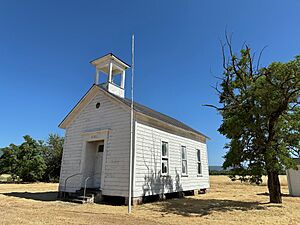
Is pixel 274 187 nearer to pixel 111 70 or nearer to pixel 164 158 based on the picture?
pixel 164 158

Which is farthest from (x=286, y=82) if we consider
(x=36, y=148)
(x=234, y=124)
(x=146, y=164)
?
(x=36, y=148)

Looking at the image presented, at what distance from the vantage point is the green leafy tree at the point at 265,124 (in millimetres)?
9645

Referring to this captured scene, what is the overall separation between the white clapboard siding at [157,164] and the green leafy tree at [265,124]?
3.45 metres

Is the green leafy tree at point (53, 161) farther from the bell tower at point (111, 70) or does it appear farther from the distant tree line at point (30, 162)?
the bell tower at point (111, 70)

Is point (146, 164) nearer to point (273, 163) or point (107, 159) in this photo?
point (107, 159)

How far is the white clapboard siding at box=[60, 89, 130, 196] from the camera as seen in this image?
10352 mm

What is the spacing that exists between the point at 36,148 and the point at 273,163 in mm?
26298

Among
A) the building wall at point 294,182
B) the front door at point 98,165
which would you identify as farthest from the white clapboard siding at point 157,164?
the building wall at point 294,182

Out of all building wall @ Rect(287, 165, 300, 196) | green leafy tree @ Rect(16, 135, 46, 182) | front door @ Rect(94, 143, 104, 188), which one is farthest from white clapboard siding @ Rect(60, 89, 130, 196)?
green leafy tree @ Rect(16, 135, 46, 182)

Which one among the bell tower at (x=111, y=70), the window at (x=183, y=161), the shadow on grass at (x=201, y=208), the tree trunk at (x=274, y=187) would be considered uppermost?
the bell tower at (x=111, y=70)

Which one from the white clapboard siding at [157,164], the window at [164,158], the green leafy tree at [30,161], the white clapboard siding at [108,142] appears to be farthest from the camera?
the green leafy tree at [30,161]

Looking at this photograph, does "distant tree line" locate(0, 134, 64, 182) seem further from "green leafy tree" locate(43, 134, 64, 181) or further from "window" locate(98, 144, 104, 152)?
"window" locate(98, 144, 104, 152)

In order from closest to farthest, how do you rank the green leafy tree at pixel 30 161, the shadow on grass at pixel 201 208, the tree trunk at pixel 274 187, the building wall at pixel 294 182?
the shadow on grass at pixel 201 208
the tree trunk at pixel 274 187
the building wall at pixel 294 182
the green leafy tree at pixel 30 161

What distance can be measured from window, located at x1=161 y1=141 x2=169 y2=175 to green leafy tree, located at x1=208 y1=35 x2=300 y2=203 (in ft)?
Answer: 11.1
